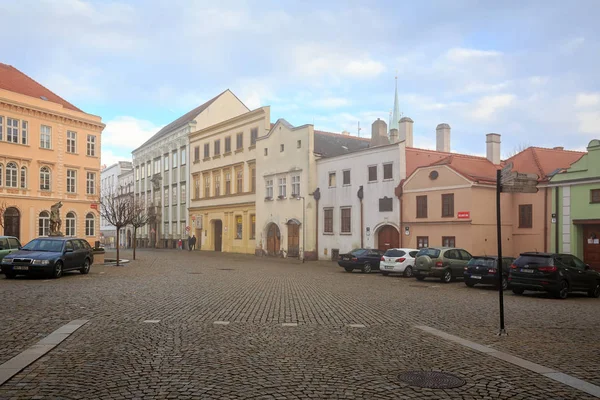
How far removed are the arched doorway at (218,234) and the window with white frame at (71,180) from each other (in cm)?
1588

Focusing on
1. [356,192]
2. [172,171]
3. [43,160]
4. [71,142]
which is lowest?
[356,192]

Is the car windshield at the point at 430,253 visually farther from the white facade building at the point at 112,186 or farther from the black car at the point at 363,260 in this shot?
the white facade building at the point at 112,186

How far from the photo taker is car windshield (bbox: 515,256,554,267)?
18797mm

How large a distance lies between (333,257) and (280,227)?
23.8 ft

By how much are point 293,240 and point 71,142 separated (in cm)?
2072

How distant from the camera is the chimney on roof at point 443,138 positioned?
4378cm

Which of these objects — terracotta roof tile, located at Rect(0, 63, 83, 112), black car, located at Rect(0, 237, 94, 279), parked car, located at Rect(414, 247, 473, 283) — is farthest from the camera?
terracotta roof tile, located at Rect(0, 63, 83, 112)

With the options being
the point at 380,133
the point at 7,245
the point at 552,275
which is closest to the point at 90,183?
the point at 380,133

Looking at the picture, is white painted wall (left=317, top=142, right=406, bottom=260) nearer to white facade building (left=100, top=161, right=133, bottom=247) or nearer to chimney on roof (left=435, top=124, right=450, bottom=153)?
chimney on roof (left=435, top=124, right=450, bottom=153)

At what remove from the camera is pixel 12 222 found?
4331 centimetres

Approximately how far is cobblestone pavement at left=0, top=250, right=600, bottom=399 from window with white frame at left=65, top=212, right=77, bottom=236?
31936 mm

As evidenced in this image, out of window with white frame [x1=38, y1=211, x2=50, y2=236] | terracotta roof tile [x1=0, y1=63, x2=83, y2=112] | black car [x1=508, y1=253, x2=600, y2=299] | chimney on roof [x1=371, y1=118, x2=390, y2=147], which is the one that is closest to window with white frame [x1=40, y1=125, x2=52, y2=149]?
terracotta roof tile [x1=0, y1=63, x2=83, y2=112]

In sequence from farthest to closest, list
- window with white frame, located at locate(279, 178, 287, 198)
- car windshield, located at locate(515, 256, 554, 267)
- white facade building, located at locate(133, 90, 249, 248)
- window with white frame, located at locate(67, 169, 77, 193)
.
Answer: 1. white facade building, located at locate(133, 90, 249, 248)
2. window with white frame, located at locate(67, 169, 77, 193)
3. window with white frame, located at locate(279, 178, 287, 198)
4. car windshield, located at locate(515, 256, 554, 267)

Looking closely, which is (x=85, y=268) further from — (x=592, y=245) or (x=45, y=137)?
(x=45, y=137)
